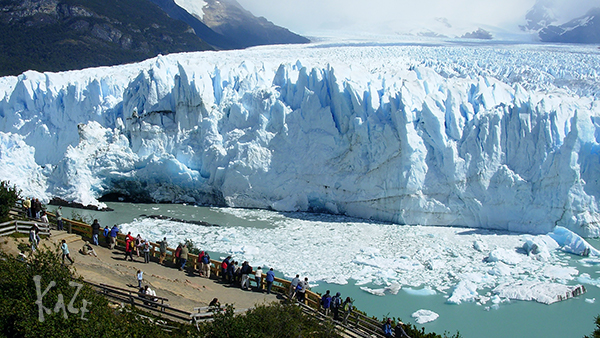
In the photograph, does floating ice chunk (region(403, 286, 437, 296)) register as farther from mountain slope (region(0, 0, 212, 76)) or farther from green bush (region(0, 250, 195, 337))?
mountain slope (region(0, 0, 212, 76))

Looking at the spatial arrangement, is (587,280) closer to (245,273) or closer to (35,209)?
(245,273)

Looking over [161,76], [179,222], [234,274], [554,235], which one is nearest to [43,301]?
[234,274]

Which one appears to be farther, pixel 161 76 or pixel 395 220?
pixel 161 76

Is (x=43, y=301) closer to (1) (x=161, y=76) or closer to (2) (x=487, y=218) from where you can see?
(2) (x=487, y=218)

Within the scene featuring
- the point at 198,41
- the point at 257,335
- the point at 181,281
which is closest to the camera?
→ the point at 257,335

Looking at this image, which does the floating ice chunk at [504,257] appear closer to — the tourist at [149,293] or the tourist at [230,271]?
the tourist at [230,271]

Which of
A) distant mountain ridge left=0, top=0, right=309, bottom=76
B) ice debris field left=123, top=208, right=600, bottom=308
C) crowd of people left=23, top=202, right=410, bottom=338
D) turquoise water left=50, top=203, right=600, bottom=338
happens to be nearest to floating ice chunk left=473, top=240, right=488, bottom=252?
Answer: ice debris field left=123, top=208, right=600, bottom=308

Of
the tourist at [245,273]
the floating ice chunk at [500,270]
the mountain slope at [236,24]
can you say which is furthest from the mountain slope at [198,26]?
the tourist at [245,273]

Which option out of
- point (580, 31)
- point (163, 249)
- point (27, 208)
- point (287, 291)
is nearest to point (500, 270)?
point (287, 291)
